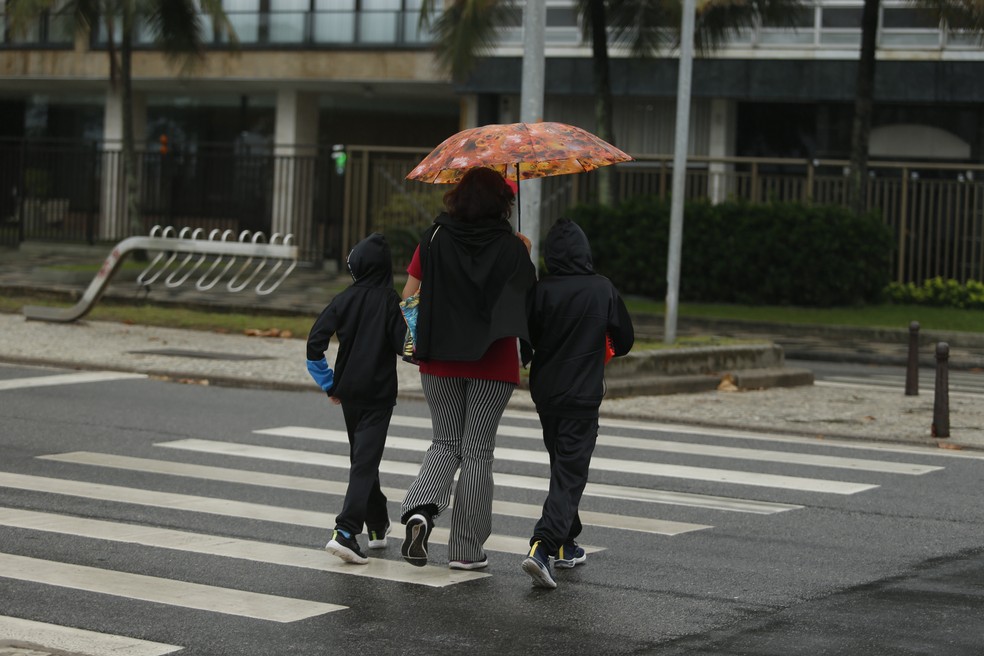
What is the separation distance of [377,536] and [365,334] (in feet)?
3.51

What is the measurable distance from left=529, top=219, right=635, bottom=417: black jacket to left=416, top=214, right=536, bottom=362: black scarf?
192 mm

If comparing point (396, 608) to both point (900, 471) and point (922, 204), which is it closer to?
point (900, 471)

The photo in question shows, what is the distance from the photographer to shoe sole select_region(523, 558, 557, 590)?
6.87 metres

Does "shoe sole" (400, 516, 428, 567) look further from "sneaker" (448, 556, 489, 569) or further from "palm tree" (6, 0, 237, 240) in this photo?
"palm tree" (6, 0, 237, 240)

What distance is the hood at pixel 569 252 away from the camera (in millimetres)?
7297

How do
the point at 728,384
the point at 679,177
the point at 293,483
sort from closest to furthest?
the point at 293,483, the point at 728,384, the point at 679,177

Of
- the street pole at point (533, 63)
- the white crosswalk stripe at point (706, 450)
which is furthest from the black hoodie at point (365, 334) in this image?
the street pole at point (533, 63)

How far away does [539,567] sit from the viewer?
687cm

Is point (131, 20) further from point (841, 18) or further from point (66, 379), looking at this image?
point (66, 379)

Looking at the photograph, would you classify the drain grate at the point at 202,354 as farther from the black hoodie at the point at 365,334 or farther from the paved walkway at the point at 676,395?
the black hoodie at the point at 365,334

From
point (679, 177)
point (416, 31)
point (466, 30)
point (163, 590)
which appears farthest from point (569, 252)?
point (416, 31)

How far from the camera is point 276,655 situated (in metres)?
5.77

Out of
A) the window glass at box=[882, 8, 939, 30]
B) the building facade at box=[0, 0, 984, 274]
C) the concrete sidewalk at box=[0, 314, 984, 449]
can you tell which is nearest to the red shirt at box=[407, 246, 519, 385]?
the concrete sidewalk at box=[0, 314, 984, 449]

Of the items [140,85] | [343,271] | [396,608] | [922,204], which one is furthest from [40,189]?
[396,608]
